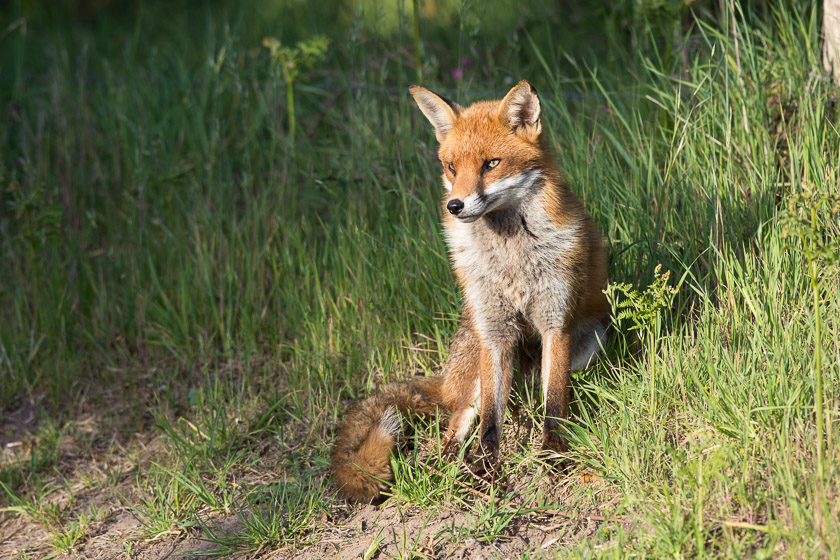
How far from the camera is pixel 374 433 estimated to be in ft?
12.0

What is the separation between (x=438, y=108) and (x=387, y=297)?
1289 millimetres

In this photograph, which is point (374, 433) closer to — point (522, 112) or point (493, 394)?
point (493, 394)

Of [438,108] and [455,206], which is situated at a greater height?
[438,108]

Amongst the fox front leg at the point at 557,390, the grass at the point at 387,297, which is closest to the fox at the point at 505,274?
the fox front leg at the point at 557,390

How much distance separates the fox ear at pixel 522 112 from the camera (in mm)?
3418

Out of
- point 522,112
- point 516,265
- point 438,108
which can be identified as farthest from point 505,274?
point 438,108

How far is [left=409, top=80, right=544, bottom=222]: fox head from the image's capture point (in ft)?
10.9

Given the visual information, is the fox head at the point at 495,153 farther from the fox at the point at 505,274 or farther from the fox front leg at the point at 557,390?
the fox front leg at the point at 557,390

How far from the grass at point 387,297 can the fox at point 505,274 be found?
0.16 meters

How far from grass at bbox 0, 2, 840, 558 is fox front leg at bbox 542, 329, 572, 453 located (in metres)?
0.10

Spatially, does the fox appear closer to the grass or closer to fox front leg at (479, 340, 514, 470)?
fox front leg at (479, 340, 514, 470)

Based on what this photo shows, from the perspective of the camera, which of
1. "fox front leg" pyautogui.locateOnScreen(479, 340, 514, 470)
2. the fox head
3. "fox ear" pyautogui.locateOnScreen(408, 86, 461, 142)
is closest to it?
the fox head

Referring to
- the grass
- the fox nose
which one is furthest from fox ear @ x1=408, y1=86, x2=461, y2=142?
the grass

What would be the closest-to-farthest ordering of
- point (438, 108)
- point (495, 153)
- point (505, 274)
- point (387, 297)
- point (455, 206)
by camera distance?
point (455, 206) < point (495, 153) < point (505, 274) < point (438, 108) < point (387, 297)
